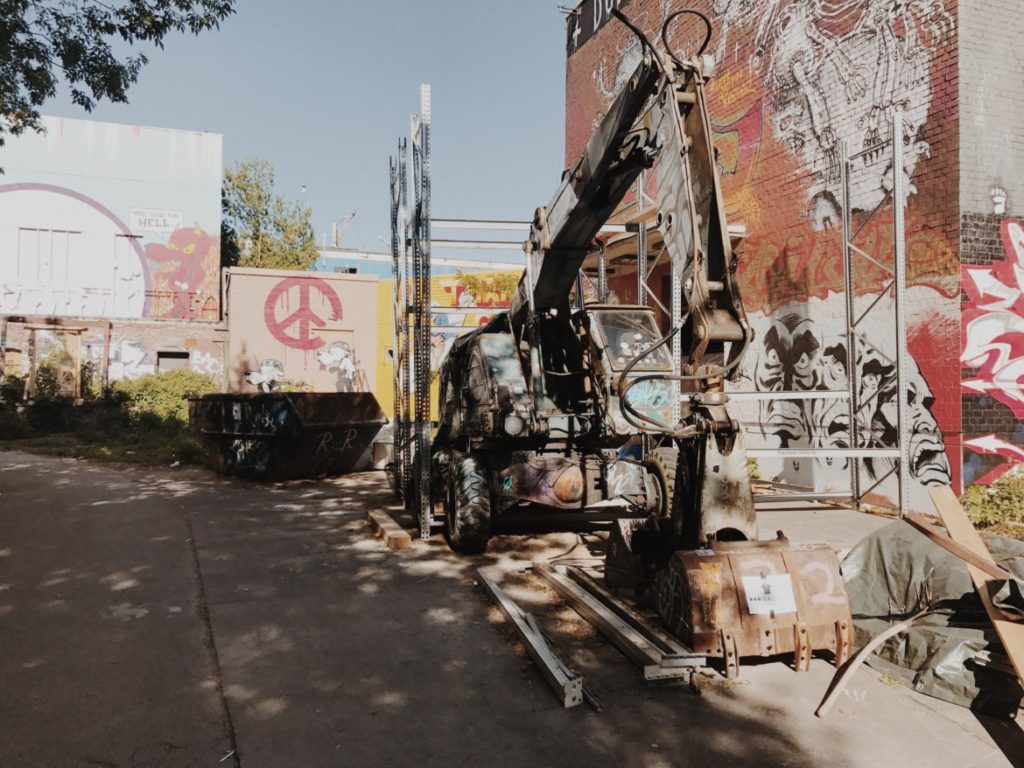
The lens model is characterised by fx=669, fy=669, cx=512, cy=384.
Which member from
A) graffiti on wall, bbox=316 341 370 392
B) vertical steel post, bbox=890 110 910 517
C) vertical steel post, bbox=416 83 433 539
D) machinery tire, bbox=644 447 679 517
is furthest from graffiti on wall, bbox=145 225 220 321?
machinery tire, bbox=644 447 679 517

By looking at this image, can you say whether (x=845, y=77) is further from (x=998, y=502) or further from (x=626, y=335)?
(x=998, y=502)

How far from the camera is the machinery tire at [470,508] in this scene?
6809 mm

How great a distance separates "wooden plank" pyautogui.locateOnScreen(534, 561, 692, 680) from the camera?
3.83 meters

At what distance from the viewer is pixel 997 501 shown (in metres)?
7.93

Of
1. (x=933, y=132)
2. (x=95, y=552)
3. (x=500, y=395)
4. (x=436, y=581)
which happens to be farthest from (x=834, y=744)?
(x=933, y=132)

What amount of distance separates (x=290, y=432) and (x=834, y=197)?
9.75 metres

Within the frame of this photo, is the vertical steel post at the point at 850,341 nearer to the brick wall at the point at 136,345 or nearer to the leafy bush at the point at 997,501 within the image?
the leafy bush at the point at 997,501

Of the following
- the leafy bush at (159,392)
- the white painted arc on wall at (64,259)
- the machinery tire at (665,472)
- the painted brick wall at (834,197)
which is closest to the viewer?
the machinery tire at (665,472)

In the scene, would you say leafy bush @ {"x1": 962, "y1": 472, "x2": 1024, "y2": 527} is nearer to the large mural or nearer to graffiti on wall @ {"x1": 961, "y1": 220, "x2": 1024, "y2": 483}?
graffiti on wall @ {"x1": 961, "y1": 220, "x2": 1024, "y2": 483}

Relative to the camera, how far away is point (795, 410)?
1116cm

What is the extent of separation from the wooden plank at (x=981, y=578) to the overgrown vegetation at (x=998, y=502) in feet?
15.0

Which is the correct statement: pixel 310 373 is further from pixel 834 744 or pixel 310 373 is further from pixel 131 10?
pixel 834 744

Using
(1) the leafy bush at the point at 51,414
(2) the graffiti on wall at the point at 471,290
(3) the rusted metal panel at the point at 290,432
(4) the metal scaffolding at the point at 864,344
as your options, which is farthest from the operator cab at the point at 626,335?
(1) the leafy bush at the point at 51,414

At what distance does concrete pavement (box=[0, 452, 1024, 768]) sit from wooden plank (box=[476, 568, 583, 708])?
8 cm
